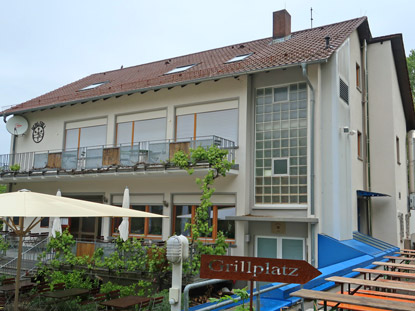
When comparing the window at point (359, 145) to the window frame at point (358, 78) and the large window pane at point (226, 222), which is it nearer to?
the window frame at point (358, 78)

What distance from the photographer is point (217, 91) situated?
53.4ft

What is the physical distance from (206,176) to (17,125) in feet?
41.3

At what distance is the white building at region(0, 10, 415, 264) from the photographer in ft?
47.2

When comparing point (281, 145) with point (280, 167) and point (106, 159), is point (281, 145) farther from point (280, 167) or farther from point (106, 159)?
point (106, 159)

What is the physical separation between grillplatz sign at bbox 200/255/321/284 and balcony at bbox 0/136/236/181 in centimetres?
979

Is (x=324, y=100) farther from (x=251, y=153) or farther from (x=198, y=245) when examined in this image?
(x=198, y=245)

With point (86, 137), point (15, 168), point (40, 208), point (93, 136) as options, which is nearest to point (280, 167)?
point (93, 136)

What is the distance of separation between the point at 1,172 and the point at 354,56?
16.8m

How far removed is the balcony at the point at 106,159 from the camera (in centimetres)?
1548

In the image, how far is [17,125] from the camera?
21.8m

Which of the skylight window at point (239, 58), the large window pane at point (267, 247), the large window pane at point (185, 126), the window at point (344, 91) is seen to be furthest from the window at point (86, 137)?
the window at point (344, 91)

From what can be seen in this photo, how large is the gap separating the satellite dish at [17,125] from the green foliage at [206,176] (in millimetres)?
10837

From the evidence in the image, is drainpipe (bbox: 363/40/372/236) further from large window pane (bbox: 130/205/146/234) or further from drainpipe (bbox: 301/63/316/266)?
large window pane (bbox: 130/205/146/234)

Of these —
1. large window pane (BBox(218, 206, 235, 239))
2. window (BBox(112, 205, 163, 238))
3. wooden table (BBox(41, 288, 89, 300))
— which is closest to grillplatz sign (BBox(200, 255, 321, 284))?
wooden table (BBox(41, 288, 89, 300))
